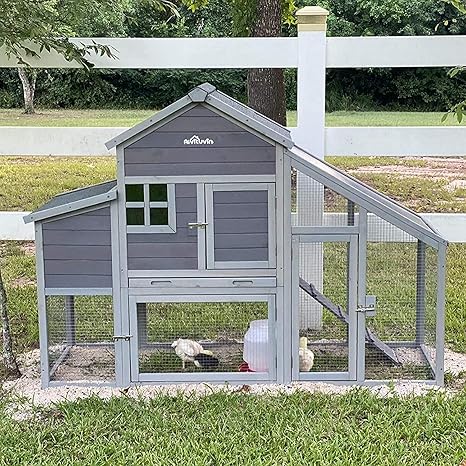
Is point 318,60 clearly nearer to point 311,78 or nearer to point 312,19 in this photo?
point 311,78

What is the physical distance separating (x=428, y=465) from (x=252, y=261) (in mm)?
1364

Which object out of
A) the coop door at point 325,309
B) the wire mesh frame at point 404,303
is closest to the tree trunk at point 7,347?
the coop door at point 325,309

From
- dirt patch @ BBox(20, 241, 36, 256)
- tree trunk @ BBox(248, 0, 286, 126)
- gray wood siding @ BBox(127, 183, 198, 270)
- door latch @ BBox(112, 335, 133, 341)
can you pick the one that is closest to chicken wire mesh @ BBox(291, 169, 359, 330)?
gray wood siding @ BBox(127, 183, 198, 270)

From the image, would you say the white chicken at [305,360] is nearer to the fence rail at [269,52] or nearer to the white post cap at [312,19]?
the fence rail at [269,52]

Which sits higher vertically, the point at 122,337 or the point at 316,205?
the point at 316,205

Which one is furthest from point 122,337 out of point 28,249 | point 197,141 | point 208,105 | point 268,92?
point 268,92

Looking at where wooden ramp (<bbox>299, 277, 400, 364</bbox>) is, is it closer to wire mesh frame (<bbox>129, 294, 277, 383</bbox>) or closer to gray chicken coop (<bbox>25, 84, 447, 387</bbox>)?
gray chicken coop (<bbox>25, 84, 447, 387</bbox>)

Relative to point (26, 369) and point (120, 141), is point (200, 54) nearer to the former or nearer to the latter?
point (120, 141)

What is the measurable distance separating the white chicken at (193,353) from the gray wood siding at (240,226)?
52 cm

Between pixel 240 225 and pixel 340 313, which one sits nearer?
pixel 240 225

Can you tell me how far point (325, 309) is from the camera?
415cm

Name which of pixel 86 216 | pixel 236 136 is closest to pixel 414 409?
pixel 236 136

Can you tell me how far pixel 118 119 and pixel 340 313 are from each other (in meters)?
11.9

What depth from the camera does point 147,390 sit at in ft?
12.9
